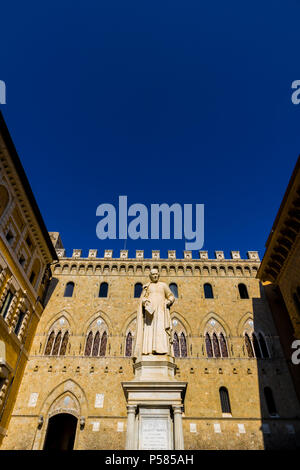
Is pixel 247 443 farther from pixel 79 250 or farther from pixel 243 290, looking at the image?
pixel 79 250

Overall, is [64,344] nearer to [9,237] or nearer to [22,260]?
[22,260]

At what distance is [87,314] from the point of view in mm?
21266

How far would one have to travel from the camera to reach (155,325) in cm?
710

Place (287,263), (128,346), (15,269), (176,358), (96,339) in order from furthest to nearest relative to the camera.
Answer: (96,339)
(128,346)
(176,358)
(287,263)
(15,269)

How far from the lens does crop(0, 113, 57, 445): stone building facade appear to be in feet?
51.1

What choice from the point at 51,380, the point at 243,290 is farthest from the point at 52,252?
the point at 243,290

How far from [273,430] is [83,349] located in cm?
1288

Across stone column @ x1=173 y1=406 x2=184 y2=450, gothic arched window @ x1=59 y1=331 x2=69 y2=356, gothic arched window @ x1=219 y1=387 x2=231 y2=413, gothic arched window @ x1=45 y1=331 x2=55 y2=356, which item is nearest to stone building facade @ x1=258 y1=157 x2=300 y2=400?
gothic arched window @ x1=219 y1=387 x2=231 y2=413

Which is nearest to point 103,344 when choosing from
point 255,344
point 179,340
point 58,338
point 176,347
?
point 58,338

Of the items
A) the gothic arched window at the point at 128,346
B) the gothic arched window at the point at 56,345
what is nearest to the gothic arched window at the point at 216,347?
the gothic arched window at the point at 128,346

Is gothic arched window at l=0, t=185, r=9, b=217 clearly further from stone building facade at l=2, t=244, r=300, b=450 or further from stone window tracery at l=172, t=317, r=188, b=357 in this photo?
stone window tracery at l=172, t=317, r=188, b=357

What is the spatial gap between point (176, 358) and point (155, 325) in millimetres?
13719

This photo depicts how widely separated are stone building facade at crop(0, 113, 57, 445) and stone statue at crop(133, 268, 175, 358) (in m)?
11.1

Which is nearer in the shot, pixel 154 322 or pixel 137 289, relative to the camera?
pixel 154 322
